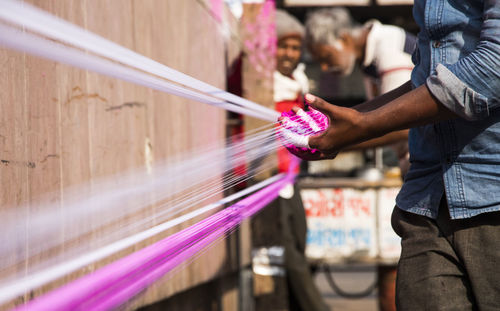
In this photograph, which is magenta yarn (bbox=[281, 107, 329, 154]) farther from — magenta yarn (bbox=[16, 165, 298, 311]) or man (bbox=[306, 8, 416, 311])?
man (bbox=[306, 8, 416, 311])

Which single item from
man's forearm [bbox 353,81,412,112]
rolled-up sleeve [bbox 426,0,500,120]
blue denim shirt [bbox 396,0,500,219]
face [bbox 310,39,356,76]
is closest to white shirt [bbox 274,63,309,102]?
face [bbox 310,39,356,76]

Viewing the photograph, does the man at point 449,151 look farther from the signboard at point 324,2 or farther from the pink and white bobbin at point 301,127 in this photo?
the signboard at point 324,2

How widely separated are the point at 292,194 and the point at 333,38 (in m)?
1.32

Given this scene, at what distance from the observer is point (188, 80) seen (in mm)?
1682

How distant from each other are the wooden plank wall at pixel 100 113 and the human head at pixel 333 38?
1.22 metres

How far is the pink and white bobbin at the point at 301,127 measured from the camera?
194cm

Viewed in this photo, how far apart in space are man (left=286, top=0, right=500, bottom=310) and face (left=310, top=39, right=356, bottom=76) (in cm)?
264

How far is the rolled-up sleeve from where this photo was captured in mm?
1674

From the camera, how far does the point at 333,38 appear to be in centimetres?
478

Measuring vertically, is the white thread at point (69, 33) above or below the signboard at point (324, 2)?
below

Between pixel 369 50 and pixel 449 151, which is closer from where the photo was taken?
pixel 449 151

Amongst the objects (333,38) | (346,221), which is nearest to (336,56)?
(333,38)

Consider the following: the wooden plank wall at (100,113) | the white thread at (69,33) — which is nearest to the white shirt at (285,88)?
the wooden plank wall at (100,113)

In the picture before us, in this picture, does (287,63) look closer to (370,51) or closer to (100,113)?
(370,51)
